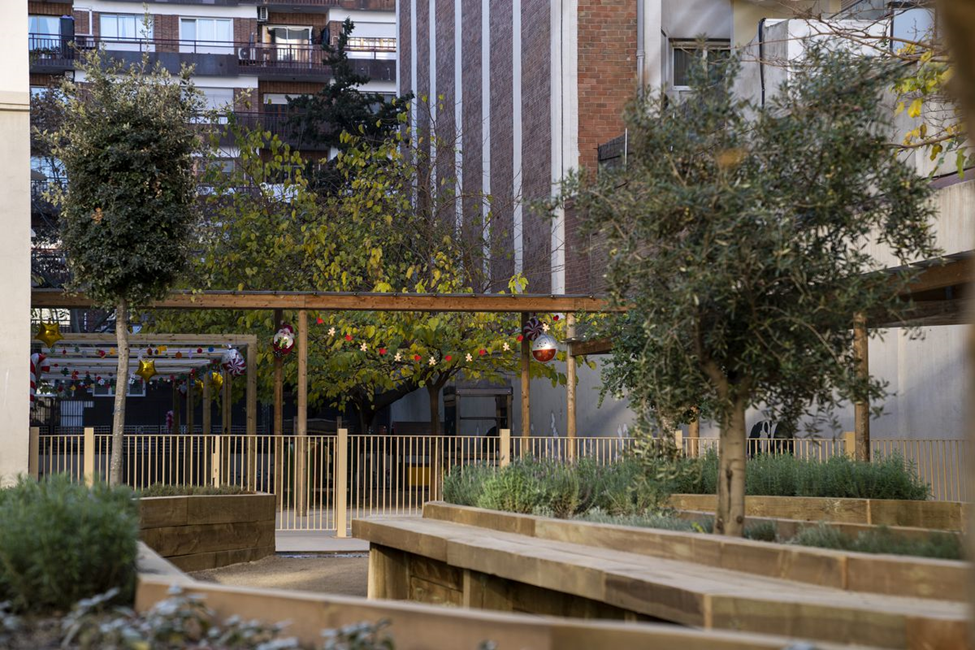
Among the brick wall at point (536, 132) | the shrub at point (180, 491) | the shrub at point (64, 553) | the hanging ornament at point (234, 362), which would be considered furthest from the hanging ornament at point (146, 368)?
the shrub at point (64, 553)

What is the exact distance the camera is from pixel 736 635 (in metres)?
5.22

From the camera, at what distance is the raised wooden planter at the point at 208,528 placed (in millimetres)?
14766

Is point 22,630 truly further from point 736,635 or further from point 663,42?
point 663,42

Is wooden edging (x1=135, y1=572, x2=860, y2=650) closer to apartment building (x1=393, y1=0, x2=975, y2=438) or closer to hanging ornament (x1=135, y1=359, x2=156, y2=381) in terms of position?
apartment building (x1=393, y1=0, x2=975, y2=438)

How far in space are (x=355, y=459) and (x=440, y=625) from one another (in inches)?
575

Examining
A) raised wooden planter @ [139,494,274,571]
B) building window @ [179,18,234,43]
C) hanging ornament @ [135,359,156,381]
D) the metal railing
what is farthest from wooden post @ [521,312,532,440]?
building window @ [179,18,234,43]

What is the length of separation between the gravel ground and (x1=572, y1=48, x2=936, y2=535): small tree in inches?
195

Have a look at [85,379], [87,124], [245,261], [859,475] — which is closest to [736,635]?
[859,475]

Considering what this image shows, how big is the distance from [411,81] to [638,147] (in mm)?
36138

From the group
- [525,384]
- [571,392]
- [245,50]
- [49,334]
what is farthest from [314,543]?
[245,50]

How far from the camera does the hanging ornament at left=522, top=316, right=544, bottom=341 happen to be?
70.3 ft

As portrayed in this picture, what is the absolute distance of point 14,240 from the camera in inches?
626

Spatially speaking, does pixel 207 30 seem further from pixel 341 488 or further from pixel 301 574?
pixel 301 574

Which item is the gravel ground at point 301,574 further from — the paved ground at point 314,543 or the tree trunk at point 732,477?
the tree trunk at point 732,477
